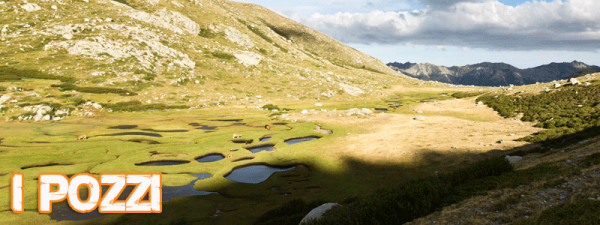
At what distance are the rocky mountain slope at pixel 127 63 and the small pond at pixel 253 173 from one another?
181 ft

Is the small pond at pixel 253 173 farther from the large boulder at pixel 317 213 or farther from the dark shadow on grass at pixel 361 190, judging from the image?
the large boulder at pixel 317 213

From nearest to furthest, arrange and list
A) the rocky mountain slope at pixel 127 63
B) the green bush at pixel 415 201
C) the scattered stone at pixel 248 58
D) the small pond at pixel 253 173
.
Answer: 1. the green bush at pixel 415 201
2. the small pond at pixel 253 173
3. the rocky mountain slope at pixel 127 63
4. the scattered stone at pixel 248 58

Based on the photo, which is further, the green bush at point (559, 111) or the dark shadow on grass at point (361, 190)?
the green bush at point (559, 111)

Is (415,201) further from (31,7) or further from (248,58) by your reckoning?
(31,7)

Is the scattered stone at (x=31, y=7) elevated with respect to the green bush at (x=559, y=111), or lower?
elevated

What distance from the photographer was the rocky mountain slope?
72.6 metres

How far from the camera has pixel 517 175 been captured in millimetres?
14789

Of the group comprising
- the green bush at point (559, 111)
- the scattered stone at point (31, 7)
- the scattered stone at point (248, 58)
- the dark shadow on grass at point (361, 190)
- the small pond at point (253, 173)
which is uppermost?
the scattered stone at point (31, 7)

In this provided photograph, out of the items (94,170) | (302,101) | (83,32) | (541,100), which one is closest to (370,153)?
(94,170)

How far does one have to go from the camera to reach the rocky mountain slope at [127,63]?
238ft

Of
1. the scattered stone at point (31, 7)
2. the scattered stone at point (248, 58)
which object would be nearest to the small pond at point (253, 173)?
the scattered stone at point (248, 58)

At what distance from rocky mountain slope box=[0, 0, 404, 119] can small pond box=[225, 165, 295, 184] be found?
55251 mm

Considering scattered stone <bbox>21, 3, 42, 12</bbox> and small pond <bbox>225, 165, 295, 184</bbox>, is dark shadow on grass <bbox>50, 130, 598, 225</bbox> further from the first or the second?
scattered stone <bbox>21, 3, 42, 12</bbox>

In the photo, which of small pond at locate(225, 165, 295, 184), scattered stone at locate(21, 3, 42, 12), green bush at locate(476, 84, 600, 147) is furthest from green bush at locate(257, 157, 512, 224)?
scattered stone at locate(21, 3, 42, 12)
